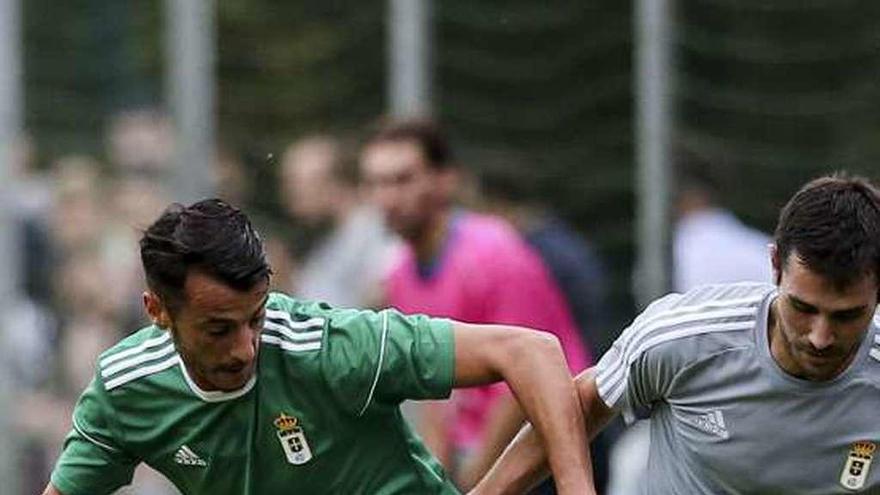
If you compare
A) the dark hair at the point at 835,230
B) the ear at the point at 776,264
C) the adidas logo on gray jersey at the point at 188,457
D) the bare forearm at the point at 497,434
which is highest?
the dark hair at the point at 835,230

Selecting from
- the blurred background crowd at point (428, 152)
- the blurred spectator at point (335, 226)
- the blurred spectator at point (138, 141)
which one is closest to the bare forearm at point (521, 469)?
the blurred background crowd at point (428, 152)

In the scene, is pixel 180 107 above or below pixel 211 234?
below

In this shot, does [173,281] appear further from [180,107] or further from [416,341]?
[180,107]

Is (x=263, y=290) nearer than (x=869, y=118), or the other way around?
(x=263, y=290)

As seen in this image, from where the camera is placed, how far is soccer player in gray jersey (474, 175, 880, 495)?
6.28m

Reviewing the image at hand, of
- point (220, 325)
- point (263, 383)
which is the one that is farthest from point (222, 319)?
point (263, 383)

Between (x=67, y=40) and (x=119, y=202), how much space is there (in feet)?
2.43

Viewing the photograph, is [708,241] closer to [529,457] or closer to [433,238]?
[433,238]

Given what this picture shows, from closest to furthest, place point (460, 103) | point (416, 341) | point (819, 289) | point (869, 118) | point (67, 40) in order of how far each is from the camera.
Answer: point (819, 289), point (416, 341), point (869, 118), point (460, 103), point (67, 40)

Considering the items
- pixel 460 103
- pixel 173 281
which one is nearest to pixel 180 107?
pixel 460 103

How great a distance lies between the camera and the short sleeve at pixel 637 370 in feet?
21.5

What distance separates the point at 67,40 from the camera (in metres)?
13.2

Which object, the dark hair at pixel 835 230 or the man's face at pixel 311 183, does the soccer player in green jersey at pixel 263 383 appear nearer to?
the dark hair at pixel 835 230

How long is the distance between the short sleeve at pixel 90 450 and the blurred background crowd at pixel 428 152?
9.24ft
